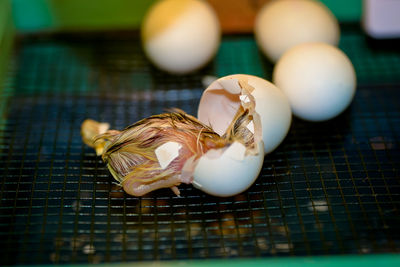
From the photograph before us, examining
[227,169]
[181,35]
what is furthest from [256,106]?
[181,35]

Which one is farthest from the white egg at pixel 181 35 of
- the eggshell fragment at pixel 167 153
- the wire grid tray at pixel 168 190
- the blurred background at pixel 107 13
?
the eggshell fragment at pixel 167 153

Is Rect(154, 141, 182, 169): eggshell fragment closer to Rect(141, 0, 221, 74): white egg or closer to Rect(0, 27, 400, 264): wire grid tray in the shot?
Rect(0, 27, 400, 264): wire grid tray

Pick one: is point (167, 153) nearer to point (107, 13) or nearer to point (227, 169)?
point (227, 169)

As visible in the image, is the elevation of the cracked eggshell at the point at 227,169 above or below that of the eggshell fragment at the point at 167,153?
below

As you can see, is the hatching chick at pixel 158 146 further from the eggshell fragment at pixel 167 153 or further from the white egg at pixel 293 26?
the white egg at pixel 293 26

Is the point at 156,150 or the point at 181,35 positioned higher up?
the point at 181,35

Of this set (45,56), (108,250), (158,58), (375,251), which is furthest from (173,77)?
(375,251)
